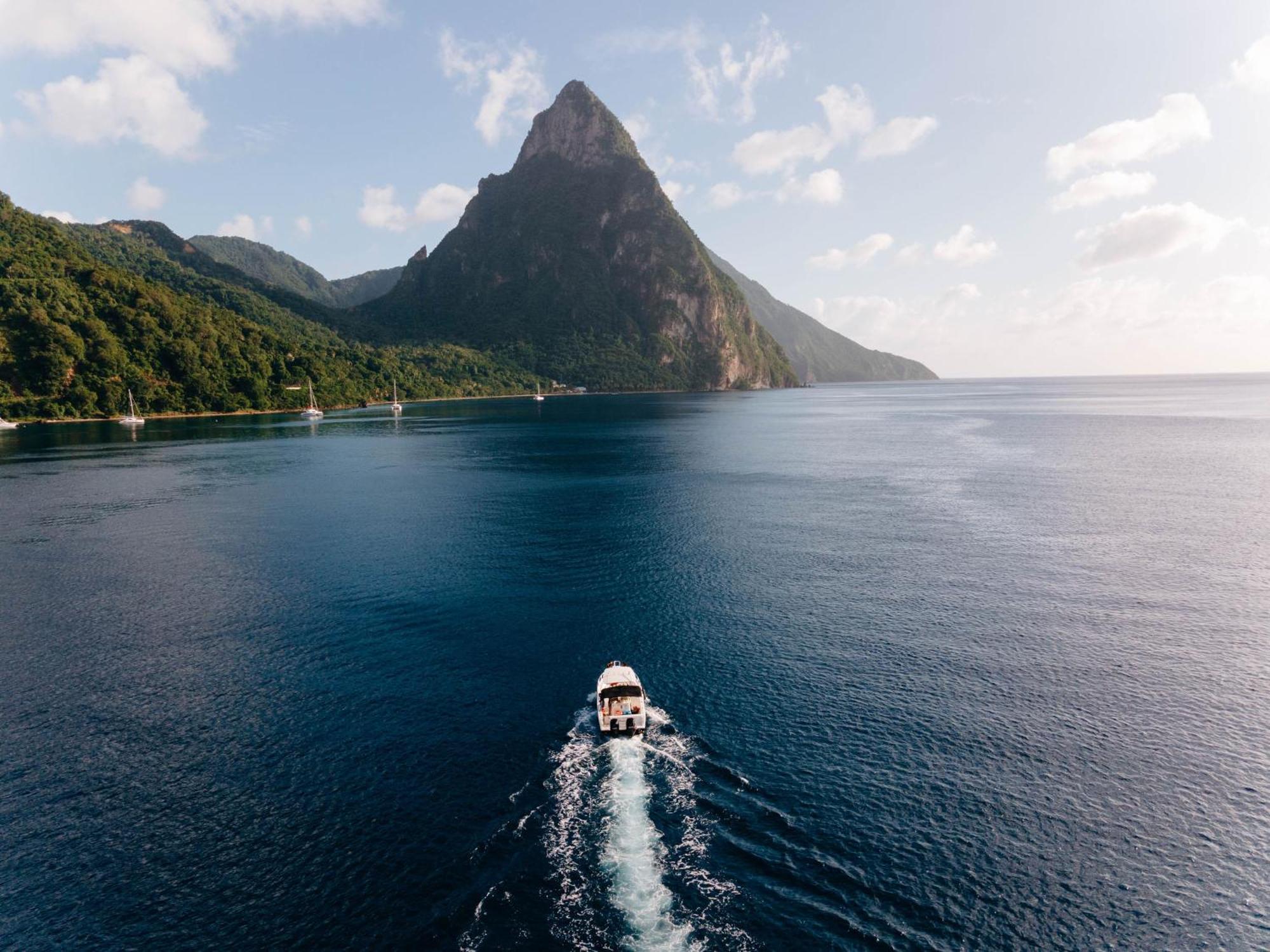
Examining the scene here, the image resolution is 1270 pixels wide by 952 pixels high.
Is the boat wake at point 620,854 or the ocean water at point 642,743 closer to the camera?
the boat wake at point 620,854

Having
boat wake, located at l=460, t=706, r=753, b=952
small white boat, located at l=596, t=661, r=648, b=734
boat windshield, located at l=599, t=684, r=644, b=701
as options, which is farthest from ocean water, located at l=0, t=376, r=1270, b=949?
boat windshield, located at l=599, t=684, r=644, b=701

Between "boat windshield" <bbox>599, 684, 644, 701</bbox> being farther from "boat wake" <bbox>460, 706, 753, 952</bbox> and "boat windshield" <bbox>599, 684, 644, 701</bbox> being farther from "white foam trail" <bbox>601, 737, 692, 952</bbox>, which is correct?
"white foam trail" <bbox>601, 737, 692, 952</bbox>

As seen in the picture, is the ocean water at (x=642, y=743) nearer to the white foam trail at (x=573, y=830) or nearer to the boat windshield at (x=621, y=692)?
the white foam trail at (x=573, y=830)

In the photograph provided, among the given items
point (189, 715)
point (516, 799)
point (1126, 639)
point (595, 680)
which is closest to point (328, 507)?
point (189, 715)

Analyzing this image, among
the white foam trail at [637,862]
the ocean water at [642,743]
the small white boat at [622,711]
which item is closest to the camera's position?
the white foam trail at [637,862]

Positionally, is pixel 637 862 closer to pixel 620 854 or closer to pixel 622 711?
pixel 620 854

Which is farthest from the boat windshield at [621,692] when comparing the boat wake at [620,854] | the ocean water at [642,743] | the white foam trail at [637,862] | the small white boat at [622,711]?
the white foam trail at [637,862]

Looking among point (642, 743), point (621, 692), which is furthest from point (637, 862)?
point (621, 692)
